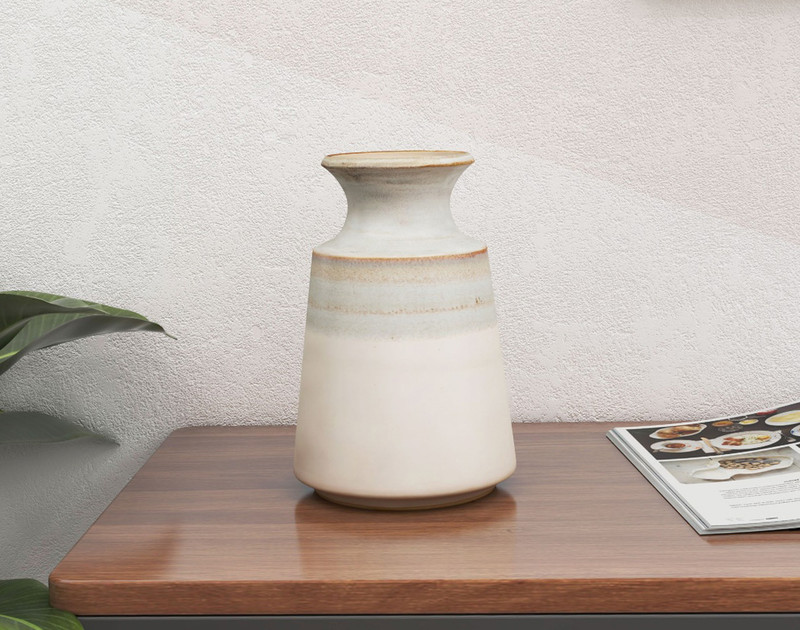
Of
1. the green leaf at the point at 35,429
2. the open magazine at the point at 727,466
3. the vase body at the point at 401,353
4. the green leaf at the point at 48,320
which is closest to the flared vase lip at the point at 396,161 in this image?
the vase body at the point at 401,353

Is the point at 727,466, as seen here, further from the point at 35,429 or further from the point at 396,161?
the point at 35,429

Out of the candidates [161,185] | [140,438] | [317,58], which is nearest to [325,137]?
[317,58]

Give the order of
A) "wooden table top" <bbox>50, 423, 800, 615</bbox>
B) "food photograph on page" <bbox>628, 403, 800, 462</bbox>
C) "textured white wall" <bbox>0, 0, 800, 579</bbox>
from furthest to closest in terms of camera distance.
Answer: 1. "textured white wall" <bbox>0, 0, 800, 579</bbox>
2. "food photograph on page" <bbox>628, 403, 800, 462</bbox>
3. "wooden table top" <bbox>50, 423, 800, 615</bbox>

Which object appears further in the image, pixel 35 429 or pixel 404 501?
pixel 35 429

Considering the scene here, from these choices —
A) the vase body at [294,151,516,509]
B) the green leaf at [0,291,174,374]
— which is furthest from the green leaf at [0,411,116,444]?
the vase body at [294,151,516,509]

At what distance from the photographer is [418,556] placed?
725 mm

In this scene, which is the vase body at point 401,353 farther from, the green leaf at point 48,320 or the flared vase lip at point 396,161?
the green leaf at point 48,320

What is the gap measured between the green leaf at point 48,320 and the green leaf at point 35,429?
17 cm

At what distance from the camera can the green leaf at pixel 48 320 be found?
0.83 metres

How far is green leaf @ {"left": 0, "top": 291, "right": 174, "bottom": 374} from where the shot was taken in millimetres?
826

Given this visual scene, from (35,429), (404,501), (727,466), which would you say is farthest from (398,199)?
(35,429)

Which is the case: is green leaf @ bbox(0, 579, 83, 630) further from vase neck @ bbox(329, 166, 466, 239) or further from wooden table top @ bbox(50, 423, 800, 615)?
vase neck @ bbox(329, 166, 466, 239)

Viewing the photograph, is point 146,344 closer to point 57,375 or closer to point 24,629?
point 57,375

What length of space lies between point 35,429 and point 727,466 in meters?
0.78
